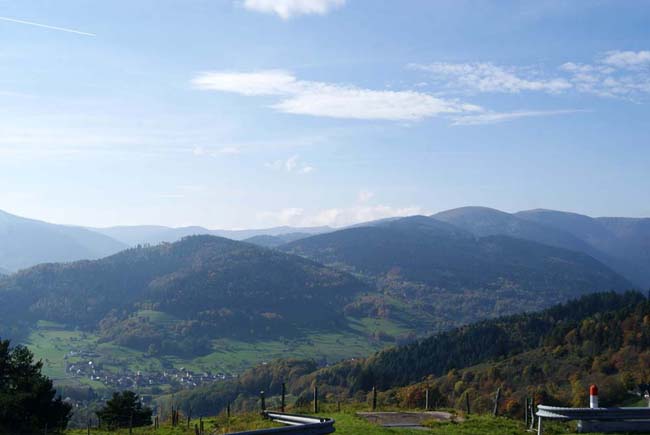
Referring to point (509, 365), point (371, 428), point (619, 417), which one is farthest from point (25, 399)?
point (509, 365)

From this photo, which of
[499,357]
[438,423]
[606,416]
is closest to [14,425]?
[438,423]

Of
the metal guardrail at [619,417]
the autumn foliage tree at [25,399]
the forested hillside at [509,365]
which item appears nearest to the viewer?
the metal guardrail at [619,417]

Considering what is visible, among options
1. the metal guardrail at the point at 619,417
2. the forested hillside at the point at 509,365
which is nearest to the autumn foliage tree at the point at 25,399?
the metal guardrail at the point at 619,417

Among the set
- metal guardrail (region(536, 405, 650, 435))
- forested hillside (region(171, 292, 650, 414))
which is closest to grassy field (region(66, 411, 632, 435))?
metal guardrail (region(536, 405, 650, 435))

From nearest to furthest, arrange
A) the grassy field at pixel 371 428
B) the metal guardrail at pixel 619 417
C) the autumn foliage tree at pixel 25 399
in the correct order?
the metal guardrail at pixel 619 417, the grassy field at pixel 371 428, the autumn foliage tree at pixel 25 399

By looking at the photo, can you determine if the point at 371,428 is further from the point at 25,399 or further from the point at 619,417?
the point at 25,399

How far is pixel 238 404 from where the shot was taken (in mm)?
133875

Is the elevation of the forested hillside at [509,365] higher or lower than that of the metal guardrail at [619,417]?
lower

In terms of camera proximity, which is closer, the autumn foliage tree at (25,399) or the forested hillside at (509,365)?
the autumn foliage tree at (25,399)

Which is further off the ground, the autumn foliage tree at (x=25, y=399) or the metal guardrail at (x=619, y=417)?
the metal guardrail at (x=619, y=417)

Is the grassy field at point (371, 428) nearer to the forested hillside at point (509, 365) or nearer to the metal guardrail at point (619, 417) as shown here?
the metal guardrail at point (619, 417)

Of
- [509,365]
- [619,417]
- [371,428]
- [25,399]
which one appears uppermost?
[619,417]

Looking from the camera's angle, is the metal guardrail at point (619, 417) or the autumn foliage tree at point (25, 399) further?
the autumn foliage tree at point (25, 399)

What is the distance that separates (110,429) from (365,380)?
100 m
